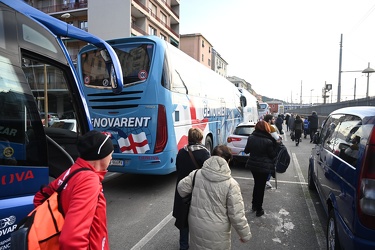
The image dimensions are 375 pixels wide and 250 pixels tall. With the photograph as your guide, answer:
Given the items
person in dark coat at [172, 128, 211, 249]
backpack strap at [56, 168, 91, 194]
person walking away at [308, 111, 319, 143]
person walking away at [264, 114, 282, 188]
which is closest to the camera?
backpack strap at [56, 168, 91, 194]

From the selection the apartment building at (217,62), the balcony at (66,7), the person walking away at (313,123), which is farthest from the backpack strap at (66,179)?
the apartment building at (217,62)

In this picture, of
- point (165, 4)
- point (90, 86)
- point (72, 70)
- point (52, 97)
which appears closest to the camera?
point (72, 70)

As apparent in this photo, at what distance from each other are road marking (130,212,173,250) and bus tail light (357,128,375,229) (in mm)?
2630

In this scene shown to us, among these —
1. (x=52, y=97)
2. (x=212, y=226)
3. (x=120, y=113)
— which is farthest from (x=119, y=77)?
(x=120, y=113)

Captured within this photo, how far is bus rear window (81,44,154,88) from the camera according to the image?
564cm

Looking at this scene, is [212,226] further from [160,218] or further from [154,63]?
[154,63]

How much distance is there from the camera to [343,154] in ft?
9.90

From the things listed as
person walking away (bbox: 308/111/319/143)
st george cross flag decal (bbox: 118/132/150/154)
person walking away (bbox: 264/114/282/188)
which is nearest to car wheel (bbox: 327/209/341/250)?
person walking away (bbox: 264/114/282/188)

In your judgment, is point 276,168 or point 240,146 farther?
point 240,146

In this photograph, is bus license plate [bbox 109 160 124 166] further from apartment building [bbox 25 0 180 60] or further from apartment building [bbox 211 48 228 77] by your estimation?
apartment building [bbox 211 48 228 77]

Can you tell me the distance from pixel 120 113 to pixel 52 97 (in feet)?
7.27

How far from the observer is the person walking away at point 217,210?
2326 millimetres

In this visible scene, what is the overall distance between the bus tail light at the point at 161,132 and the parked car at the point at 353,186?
10.6 feet

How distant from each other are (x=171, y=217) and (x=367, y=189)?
3.07 metres
